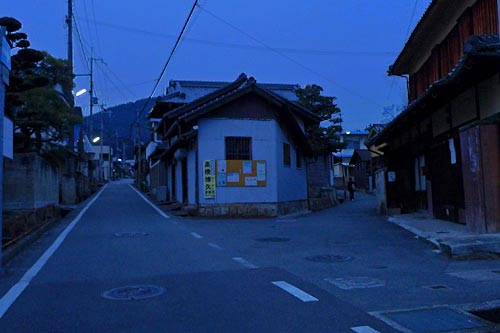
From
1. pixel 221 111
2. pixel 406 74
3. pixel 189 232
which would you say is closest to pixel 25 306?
pixel 189 232

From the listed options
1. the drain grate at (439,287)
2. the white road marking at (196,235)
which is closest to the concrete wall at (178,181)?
the white road marking at (196,235)

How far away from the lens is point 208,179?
20969mm

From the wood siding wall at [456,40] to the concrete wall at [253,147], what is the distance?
658cm

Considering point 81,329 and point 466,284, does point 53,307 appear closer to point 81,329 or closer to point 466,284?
point 81,329

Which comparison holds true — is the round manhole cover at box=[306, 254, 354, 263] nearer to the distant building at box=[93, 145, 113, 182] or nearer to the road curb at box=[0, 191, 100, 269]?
the road curb at box=[0, 191, 100, 269]

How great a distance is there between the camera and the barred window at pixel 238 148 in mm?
21547

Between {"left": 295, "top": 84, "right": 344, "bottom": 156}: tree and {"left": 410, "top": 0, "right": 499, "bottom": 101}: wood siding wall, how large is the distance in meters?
17.2

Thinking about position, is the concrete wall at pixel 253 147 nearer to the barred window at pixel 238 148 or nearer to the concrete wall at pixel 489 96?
the barred window at pixel 238 148

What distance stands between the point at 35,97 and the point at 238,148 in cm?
930

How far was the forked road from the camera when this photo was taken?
5.37 m

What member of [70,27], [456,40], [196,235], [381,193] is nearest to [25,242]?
[196,235]

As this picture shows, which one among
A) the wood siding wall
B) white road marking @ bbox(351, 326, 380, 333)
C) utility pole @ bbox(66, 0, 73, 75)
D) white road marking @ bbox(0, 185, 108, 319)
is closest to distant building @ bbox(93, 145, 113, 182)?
utility pole @ bbox(66, 0, 73, 75)

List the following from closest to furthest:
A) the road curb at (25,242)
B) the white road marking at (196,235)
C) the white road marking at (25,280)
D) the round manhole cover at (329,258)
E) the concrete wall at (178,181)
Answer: the white road marking at (25,280), the round manhole cover at (329,258), the road curb at (25,242), the white road marking at (196,235), the concrete wall at (178,181)

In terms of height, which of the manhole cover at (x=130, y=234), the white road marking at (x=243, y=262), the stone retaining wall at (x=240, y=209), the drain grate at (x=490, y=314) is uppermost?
the stone retaining wall at (x=240, y=209)
